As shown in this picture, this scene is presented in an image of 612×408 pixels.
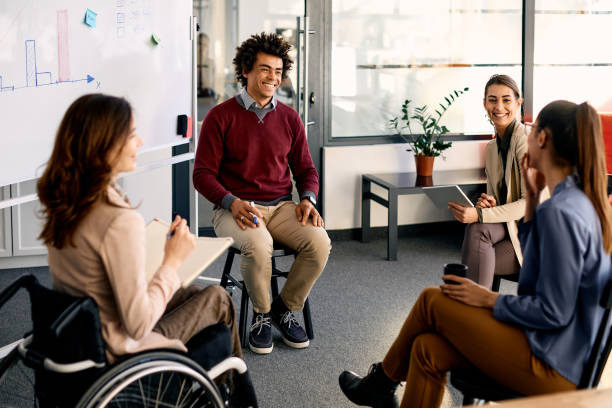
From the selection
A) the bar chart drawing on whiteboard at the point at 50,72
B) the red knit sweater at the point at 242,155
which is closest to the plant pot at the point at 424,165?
the red knit sweater at the point at 242,155

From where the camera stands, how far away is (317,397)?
241 cm

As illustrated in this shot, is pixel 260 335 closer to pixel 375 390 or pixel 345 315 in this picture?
pixel 345 315

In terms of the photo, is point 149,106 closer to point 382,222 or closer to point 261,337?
point 261,337

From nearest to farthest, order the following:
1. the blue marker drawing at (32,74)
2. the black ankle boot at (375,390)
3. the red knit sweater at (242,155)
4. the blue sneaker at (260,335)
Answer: the black ankle boot at (375,390)
the blue marker drawing at (32,74)
the blue sneaker at (260,335)
the red knit sweater at (242,155)

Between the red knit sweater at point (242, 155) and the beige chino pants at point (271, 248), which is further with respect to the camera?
the red knit sweater at point (242, 155)

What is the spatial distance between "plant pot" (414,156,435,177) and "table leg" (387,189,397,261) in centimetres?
35

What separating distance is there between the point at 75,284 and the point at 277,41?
1742mm

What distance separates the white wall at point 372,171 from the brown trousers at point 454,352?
2.71 m

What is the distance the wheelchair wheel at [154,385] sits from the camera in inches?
57.1

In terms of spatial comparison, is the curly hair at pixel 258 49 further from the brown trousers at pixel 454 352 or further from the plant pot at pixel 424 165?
the plant pot at pixel 424 165

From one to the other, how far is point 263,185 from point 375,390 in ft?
3.81

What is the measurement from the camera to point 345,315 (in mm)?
3250

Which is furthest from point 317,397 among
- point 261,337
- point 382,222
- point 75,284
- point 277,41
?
point 382,222

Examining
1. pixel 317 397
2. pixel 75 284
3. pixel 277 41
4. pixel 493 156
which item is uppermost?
pixel 277 41
